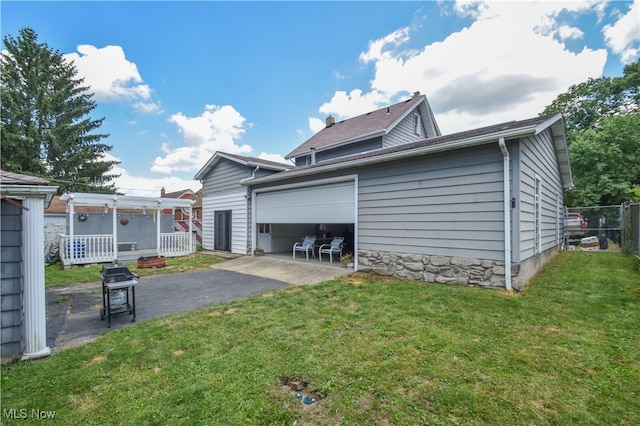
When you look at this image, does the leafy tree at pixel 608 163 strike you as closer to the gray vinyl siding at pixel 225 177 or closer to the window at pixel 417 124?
the window at pixel 417 124

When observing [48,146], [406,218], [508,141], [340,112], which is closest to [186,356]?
[406,218]

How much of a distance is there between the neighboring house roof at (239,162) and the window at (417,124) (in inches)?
291

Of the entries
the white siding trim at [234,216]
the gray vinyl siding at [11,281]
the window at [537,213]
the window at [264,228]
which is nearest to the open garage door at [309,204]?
the window at [264,228]

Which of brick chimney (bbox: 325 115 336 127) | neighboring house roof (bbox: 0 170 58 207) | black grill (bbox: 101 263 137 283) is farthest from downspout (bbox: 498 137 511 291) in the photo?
brick chimney (bbox: 325 115 336 127)

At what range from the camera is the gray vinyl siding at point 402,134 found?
12992 mm

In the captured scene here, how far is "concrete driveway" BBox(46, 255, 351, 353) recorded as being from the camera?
409cm

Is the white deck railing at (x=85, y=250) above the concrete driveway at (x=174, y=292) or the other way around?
above

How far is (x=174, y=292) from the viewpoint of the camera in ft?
19.7

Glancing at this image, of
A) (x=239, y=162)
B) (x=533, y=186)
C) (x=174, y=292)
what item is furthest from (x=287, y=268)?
(x=533, y=186)

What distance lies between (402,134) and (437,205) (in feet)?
28.9

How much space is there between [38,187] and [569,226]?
20187 millimetres

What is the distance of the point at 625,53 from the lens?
806 inches

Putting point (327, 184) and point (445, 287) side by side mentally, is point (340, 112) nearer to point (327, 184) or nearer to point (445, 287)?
point (327, 184)

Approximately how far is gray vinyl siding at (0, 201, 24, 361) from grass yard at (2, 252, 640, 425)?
10.5 inches
